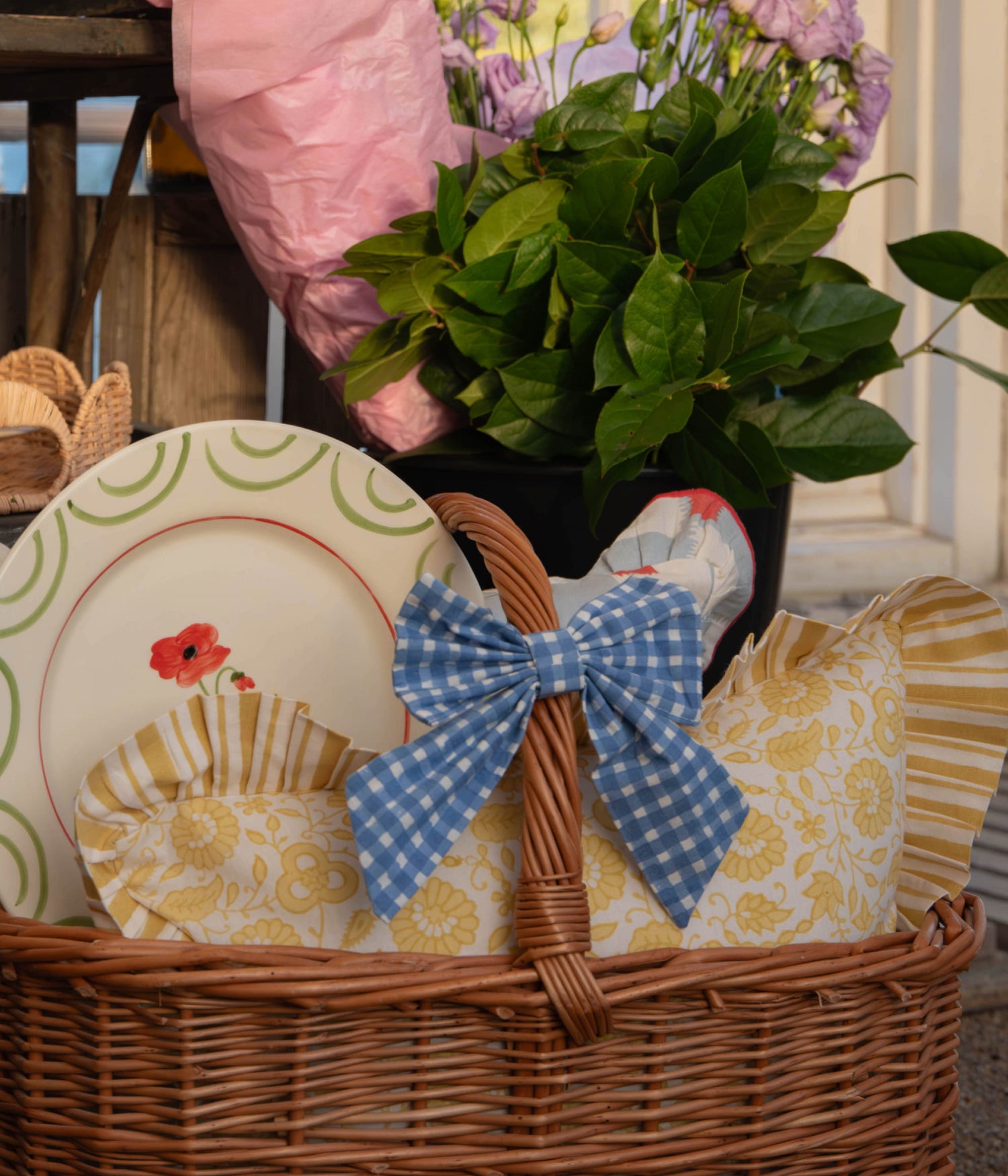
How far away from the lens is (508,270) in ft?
2.49

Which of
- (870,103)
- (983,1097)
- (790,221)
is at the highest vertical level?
(870,103)

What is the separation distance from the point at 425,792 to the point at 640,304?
370 millimetres

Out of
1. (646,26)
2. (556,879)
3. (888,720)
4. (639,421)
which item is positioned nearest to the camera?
(556,879)

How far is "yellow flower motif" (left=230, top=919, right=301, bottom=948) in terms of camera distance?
1.47 feet

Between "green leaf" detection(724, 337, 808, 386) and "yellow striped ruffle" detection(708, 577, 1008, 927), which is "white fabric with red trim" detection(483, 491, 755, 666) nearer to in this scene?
"yellow striped ruffle" detection(708, 577, 1008, 927)

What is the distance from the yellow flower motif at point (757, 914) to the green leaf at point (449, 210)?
47cm

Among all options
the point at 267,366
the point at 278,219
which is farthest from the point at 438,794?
the point at 267,366

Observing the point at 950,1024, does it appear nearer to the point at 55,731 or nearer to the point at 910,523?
the point at 55,731

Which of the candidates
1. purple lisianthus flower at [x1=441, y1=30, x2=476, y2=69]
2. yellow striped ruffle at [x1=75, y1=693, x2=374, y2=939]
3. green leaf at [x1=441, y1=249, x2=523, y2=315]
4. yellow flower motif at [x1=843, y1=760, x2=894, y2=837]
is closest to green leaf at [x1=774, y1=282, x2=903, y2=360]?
green leaf at [x1=441, y1=249, x2=523, y2=315]

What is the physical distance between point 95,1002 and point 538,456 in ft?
1.54

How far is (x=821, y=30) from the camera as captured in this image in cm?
89

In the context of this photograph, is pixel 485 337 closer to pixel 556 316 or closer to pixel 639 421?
pixel 556 316

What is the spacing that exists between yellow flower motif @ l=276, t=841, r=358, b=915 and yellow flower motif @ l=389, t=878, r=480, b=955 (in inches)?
0.9

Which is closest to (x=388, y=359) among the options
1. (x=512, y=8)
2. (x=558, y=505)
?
(x=558, y=505)
